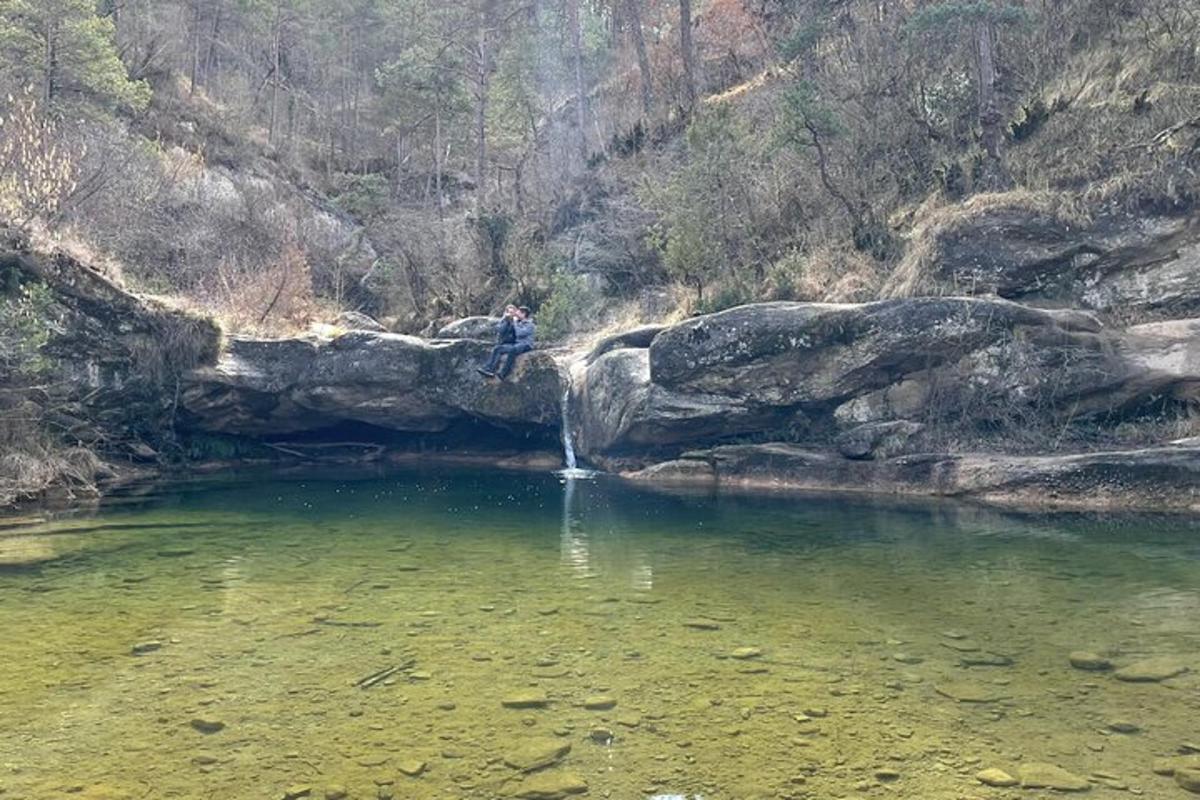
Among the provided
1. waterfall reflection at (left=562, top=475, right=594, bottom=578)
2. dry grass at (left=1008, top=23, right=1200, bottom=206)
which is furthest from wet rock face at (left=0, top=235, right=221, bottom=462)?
dry grass at (left=1008, top=23, right=1200, bottom=206)

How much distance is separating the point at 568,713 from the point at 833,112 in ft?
57.5

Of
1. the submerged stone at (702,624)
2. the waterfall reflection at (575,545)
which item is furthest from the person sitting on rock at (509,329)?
the submerged stone at (702,624)

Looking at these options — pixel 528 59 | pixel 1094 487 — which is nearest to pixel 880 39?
pixel 1094 487

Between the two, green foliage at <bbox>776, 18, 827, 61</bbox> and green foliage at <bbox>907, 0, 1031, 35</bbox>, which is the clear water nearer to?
green foliage at <bbox>907, 0, 1031, 35</bbox>

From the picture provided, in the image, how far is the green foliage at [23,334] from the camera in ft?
46.9

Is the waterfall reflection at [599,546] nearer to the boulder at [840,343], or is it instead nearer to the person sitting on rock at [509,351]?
the boulder at [840,343]

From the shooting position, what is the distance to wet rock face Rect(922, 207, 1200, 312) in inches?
604

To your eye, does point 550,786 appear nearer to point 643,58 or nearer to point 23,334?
point 23,334

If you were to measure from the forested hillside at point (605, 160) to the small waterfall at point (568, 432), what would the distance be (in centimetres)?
381

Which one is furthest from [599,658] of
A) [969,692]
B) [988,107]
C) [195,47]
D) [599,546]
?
[195,47]

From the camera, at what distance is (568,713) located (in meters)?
5.33

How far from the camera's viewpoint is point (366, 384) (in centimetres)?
1959

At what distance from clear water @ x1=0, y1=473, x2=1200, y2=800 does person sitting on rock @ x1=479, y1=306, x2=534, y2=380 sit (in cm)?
807

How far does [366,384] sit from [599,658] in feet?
47.4
